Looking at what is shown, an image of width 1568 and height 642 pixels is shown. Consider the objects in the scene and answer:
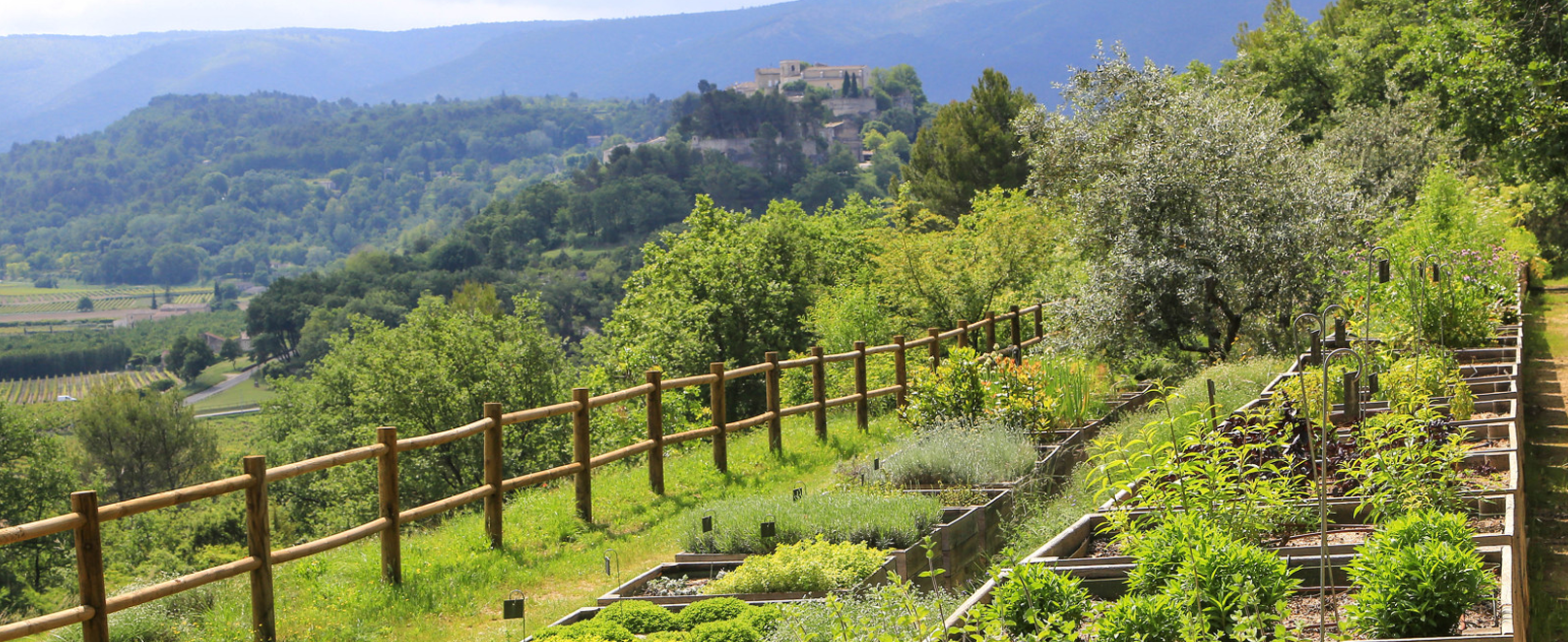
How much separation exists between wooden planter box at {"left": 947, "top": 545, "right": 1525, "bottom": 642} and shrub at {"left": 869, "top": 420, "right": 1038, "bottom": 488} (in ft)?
11.3

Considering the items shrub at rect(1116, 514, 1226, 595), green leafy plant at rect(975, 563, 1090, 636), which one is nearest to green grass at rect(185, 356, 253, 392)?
green leafy plant at rect(975, 563, 1090, 636)

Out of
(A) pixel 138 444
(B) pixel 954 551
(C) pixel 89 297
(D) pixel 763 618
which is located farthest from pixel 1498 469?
(C) pixel 89 297

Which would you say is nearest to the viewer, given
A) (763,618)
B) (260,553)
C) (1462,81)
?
(763,618)

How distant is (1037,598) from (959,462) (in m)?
4.18

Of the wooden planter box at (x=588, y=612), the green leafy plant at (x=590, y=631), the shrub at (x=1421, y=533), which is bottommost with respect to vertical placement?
the wooden planter box at (x=588, y=612)

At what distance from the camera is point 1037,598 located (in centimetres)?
384

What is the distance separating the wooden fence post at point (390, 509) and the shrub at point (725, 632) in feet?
9.41

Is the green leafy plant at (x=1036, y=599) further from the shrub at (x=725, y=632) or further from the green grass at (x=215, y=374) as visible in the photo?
the green grass at (x=215, y=374)

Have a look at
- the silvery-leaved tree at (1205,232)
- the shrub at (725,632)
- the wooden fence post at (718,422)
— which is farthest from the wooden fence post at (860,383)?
the shrub at (725,632)

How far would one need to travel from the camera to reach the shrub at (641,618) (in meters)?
5.11

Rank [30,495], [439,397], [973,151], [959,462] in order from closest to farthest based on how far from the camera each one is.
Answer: [959,462]
[439,397]
[30,495]
[973,151]

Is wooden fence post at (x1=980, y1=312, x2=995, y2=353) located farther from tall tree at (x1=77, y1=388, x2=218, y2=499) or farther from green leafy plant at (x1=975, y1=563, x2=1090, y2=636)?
tall tree at (x1=77, y1=388, x2=218, y2=499)

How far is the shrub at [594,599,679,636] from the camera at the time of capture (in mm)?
5105

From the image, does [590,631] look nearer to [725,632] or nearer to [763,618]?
[725,632]
